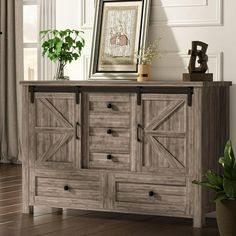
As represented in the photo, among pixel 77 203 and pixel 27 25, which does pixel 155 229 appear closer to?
pixel 77 203

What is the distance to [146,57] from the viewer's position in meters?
5.59

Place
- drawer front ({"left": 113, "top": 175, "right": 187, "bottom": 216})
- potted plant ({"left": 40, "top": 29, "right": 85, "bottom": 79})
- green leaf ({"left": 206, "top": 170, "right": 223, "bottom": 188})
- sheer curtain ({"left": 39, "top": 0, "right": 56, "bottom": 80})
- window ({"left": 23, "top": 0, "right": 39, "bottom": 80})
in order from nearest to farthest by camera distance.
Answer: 1. green leaf ({"left": 206, "top": 170, "right": 223, "bottom": 188})
2. drawer front ({"left": 113, "top": 175, "right": 187, "bottom": 216})
3. potted plant ({"left": 40, "top": 29, "right": 85, "bottom": 79})
4. sheer curtain ({"left": 39, "top": 0, "right": 56, "bottom": 80})
5. window ({"left": 23, "top": 0, "right": 39, "bottom": 80})

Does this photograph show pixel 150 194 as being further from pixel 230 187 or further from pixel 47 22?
pixel 47 22

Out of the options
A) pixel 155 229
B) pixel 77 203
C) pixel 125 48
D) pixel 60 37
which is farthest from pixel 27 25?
pixel 155 229

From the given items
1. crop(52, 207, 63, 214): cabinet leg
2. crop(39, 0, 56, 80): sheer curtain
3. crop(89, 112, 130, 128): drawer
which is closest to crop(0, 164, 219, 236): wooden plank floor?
crop(52, 207, 63, 214): cabinet leg

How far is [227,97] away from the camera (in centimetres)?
548

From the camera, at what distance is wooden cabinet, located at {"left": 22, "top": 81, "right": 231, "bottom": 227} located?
16.8 ft

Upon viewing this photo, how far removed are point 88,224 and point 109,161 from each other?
46 cm

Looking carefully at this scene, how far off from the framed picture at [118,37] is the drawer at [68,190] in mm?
794

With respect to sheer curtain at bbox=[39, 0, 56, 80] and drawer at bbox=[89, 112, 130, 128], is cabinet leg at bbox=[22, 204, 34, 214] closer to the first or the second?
drawer at bbox=[89, 112, 130, 128]

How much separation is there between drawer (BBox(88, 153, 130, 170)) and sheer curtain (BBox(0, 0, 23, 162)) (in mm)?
2896

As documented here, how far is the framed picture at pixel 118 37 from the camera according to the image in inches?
224

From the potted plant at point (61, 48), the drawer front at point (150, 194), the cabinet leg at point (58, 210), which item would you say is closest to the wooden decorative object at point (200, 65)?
the drawer front at point (150, 194)

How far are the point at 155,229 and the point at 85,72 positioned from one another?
4.83 feet
